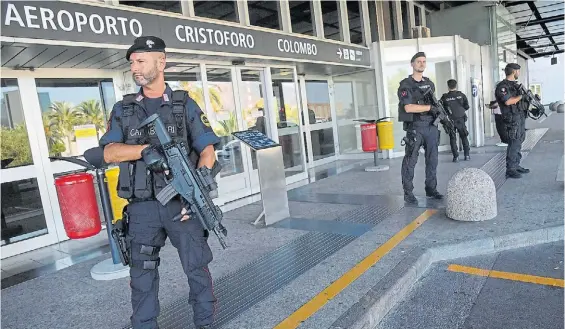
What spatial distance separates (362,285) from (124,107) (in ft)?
7.06

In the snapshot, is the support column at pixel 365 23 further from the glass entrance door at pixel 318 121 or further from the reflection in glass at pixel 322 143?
the reflection in glass at pixel 322 143

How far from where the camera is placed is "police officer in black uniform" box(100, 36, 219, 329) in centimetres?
233

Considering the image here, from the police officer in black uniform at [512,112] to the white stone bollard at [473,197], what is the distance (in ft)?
7.56

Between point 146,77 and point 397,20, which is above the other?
point 397,20

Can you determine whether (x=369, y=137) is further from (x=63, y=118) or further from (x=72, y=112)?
(x=63, y=118)

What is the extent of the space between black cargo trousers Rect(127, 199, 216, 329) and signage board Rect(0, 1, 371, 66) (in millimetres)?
2363

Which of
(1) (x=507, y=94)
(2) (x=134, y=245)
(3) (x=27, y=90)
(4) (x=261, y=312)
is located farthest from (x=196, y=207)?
(1) (x=507, y=94)

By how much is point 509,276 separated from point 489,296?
1.48ft

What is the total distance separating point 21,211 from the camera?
488 cm

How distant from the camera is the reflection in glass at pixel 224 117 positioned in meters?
6.65

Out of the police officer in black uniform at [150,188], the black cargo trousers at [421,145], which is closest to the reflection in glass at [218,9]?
the black cargo trousers at [421,145]

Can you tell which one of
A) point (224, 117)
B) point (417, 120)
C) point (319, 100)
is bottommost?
point (417, 120)

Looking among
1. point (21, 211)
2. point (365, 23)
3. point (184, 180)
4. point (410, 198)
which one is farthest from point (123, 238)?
point (365, 23)

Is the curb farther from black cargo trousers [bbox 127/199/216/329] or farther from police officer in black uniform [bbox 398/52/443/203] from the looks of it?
police officer in black uniform [bbox 398/52/443/203]
